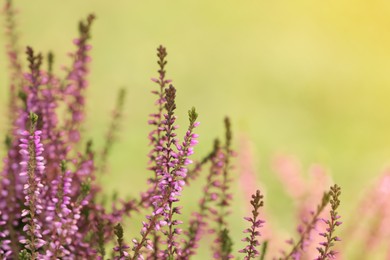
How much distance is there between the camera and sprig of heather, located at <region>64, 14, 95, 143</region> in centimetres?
218

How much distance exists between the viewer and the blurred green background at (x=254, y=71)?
539 centimetres

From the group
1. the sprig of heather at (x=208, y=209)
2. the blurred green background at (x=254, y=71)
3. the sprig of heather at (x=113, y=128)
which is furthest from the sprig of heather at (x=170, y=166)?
the blurred green background at (x=254, y=71)

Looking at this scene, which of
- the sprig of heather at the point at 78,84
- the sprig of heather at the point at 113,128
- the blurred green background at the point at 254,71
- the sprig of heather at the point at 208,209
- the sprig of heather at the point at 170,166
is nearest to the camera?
the sprig of heather at the point at 170,166

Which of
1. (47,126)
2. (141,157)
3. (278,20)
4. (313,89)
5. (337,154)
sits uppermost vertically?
(278,20)

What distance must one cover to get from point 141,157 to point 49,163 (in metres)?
3.05

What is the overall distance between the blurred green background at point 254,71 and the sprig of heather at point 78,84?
2.34 metres

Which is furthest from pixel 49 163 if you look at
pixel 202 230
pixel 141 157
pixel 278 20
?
pixel 278 20

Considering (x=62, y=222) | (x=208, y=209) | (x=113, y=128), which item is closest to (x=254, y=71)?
(x=113, y=128)

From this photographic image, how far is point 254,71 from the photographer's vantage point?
6.74 meters

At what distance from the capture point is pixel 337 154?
543cm

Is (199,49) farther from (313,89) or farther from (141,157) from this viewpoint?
(141,157)

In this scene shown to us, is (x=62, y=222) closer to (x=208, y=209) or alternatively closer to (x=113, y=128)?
(x=208, y=209)

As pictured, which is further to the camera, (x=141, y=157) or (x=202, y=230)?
(x=141, y=157)

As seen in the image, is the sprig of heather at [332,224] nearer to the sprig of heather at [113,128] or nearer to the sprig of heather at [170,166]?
the sprig of heather at [170,166]
